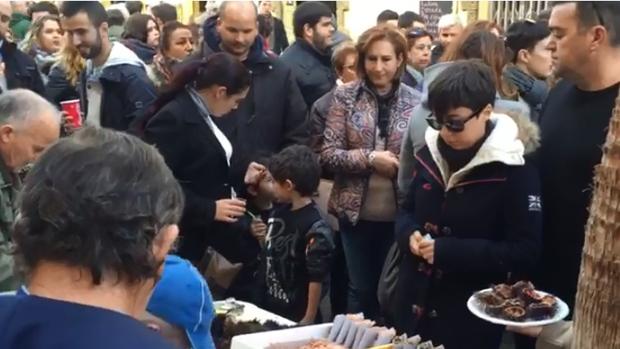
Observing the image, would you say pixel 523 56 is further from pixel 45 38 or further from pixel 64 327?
A: pixel 45 38

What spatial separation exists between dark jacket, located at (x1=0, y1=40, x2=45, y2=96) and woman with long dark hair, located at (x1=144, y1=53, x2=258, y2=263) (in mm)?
1622

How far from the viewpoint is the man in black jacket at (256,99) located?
411 cm

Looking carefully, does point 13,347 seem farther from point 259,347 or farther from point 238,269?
point 238,269

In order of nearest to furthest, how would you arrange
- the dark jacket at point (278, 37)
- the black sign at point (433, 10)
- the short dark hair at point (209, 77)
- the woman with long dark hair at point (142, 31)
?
the short dark hair at point (209, 77)
the woman with long dark hair at point (142, 31)
the dark jacket at point (278, 37)
the black sign at point (433, 10)

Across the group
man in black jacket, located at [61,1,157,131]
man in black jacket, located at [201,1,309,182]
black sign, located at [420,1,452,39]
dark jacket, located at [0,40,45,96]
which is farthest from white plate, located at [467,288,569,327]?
black sign, located at [420,1,452,39]

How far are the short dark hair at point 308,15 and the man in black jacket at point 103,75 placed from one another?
1365mm

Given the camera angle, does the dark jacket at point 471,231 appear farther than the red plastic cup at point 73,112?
No

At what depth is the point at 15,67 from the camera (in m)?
5.18

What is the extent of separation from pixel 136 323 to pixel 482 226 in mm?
1909

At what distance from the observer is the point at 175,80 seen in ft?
12.6

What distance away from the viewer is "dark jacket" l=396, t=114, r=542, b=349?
292 centimetres

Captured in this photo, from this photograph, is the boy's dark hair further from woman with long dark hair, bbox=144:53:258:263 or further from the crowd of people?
woman with long dark hair, bbox=144:53:258:263

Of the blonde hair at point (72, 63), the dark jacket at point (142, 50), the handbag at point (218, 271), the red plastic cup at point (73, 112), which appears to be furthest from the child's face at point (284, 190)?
the dark jacket at point (142, 50)

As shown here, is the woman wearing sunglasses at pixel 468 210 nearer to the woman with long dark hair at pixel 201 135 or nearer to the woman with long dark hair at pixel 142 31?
the woman with long dark hair at pixel 201 135
